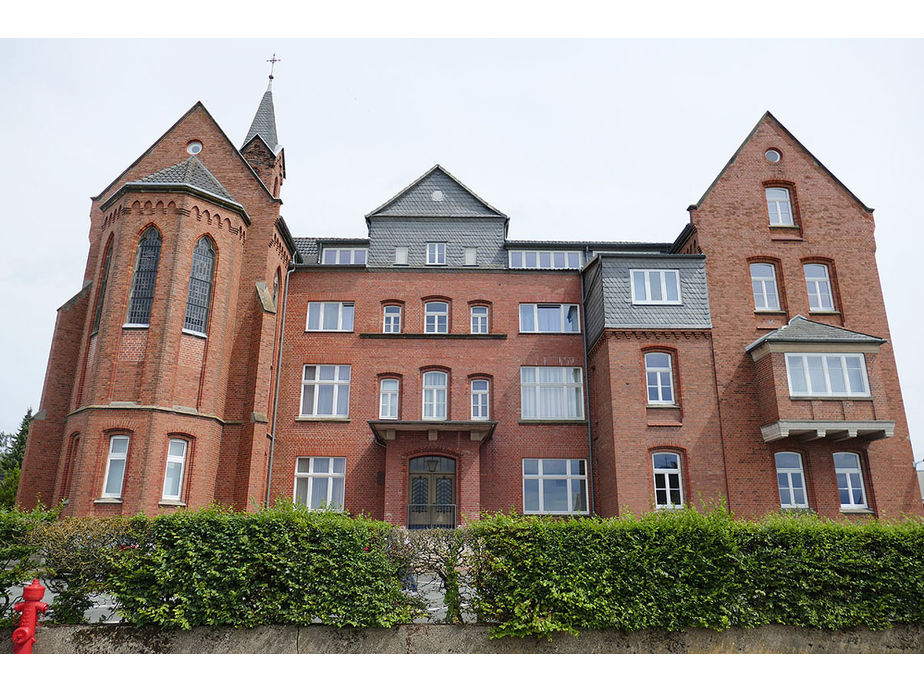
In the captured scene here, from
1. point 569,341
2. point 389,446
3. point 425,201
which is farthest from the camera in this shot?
point 425,201

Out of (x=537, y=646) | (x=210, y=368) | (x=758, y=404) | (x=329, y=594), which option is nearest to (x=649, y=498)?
(x=758, y=404)

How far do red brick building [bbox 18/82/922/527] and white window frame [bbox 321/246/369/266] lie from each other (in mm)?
85

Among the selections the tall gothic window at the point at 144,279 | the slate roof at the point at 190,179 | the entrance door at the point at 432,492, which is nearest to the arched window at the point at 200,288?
the tall gothic window at the point at 144,279

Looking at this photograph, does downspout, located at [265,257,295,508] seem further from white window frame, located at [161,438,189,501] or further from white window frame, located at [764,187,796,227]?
Result: white window frame, located at [764,187,796,227]

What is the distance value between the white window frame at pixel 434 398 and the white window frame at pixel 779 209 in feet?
45.0

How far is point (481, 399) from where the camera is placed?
79.8ft

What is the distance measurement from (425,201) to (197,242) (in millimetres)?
9963

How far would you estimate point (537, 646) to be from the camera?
985 centimetres

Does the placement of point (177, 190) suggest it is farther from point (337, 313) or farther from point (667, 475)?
point (667, 475)

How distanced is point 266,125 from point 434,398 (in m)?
13.8

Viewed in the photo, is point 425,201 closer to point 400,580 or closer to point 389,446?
point 389,446

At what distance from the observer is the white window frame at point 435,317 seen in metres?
25.3

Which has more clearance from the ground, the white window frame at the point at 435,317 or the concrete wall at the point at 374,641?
the white window frame at the point at 435,317

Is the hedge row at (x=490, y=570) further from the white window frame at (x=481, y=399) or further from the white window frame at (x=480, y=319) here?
the white window frame at (x=480, y=319)
